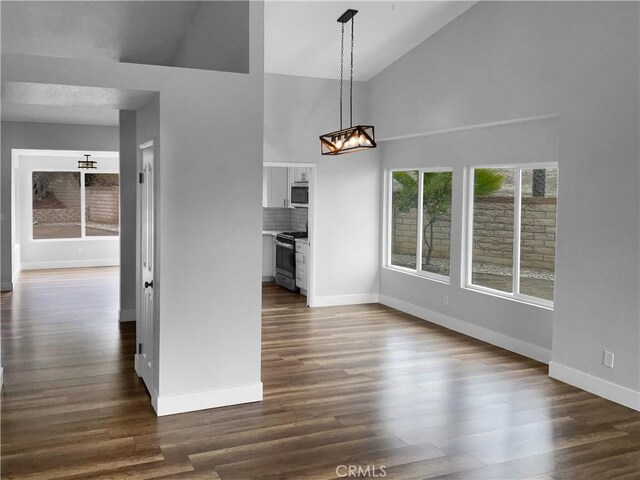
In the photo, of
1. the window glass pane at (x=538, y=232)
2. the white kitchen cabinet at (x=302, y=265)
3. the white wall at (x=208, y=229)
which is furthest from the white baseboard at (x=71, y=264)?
the window glass pane at (x=538, y=232)

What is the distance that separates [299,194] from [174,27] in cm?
365

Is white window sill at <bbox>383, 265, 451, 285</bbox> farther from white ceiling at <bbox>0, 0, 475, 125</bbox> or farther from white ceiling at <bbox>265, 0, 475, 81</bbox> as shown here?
white ceiling at <bbox>0, 0, 475, 125</bbox>

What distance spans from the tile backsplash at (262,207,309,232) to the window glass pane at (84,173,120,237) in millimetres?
4145

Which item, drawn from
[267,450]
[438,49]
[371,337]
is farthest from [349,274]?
[267,450]

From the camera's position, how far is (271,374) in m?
5.29

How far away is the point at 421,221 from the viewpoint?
26.0ft

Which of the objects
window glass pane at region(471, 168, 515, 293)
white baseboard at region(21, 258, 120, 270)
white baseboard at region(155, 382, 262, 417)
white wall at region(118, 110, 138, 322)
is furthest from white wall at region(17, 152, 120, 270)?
white baseboard at region(155, 382, 262, 417)

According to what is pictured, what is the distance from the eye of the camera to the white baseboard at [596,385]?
4551 mm

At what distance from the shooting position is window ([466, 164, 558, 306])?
588cm

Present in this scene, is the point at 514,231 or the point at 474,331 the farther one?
the point at 474,331

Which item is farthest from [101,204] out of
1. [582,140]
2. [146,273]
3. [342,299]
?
[582,140]

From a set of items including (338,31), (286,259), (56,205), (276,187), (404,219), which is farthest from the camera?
(56,205)

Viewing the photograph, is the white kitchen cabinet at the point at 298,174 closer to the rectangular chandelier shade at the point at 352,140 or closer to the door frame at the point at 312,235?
the door frame at the point at 312,235

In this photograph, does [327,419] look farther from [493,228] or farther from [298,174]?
[298,174]
